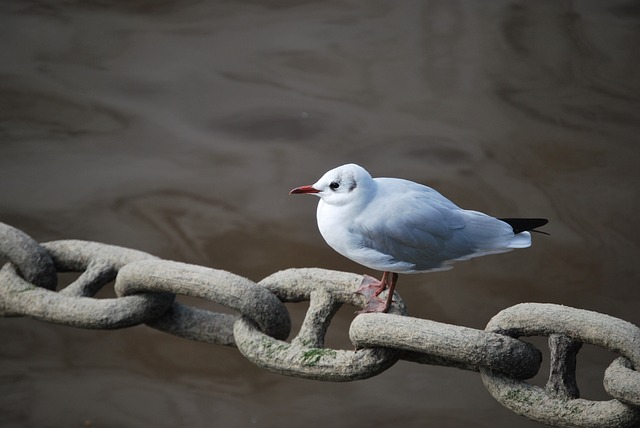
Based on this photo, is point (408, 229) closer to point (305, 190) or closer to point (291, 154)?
point (305, 190)

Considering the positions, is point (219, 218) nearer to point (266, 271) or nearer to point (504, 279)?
point (266, 271)

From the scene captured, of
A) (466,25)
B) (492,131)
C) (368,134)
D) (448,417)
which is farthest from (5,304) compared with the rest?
(466,25)

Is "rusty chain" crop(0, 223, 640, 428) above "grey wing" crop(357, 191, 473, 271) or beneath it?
beneath

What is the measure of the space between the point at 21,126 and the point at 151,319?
85 cm

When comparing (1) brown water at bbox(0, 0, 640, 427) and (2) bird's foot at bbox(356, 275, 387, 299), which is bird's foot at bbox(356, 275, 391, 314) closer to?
(2) bird's foot at bbox(356, 275, 387, 299)

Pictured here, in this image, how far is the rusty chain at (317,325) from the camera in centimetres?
87

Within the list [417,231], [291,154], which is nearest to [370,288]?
[417,231]

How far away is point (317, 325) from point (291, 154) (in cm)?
72

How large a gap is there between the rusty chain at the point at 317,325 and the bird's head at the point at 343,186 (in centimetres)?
13

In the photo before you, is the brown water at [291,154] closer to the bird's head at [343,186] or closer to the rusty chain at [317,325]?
the rusty chain at [317,325]

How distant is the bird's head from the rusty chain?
13 centimetres

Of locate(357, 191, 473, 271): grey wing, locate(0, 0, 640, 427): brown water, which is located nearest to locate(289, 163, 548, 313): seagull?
locate(357, 191, 473, 271): grey wing

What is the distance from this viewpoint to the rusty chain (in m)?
0.87

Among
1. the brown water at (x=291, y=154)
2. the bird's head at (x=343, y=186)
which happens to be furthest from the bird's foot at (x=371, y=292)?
the brown water at (x=291, y=154)
